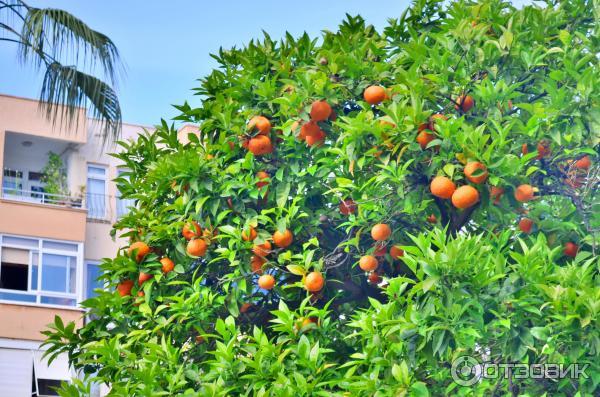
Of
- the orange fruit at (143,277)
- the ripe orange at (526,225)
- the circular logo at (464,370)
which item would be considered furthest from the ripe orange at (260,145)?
the circular logo at (464,370)

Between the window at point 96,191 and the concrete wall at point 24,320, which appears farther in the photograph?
the window at point 96,191

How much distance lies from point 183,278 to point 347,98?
238 cm

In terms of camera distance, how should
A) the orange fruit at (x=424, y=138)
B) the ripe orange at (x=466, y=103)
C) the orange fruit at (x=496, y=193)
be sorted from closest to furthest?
the orange fruit at (x=496, y=193) → the orange fruit at (x=424, y=138) → the ripe orange at (x=466, y=103)

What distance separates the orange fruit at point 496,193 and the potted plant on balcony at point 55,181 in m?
22.6

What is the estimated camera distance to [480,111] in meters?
9.93

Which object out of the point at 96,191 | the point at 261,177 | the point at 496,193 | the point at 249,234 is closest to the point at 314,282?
the point at 249,234

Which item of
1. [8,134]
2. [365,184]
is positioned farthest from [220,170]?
[8,134]

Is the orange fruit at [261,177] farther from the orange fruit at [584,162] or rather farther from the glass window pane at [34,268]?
the glass window pane at [34,268]

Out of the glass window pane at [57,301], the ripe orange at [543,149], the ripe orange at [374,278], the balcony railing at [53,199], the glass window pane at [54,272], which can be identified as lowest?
the ripe orange at [374,278]

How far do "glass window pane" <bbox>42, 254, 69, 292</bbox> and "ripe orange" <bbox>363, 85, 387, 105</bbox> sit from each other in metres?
21.4

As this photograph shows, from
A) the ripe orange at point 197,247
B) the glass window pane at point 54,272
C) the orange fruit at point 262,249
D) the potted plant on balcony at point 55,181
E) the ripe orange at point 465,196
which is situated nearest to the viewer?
the ripe orange at point 465,196

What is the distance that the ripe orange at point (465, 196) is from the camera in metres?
8.98

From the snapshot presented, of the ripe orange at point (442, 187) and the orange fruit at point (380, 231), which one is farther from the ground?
the ripe orange at point (442, 187)

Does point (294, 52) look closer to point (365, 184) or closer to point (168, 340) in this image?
point (365, 184)
